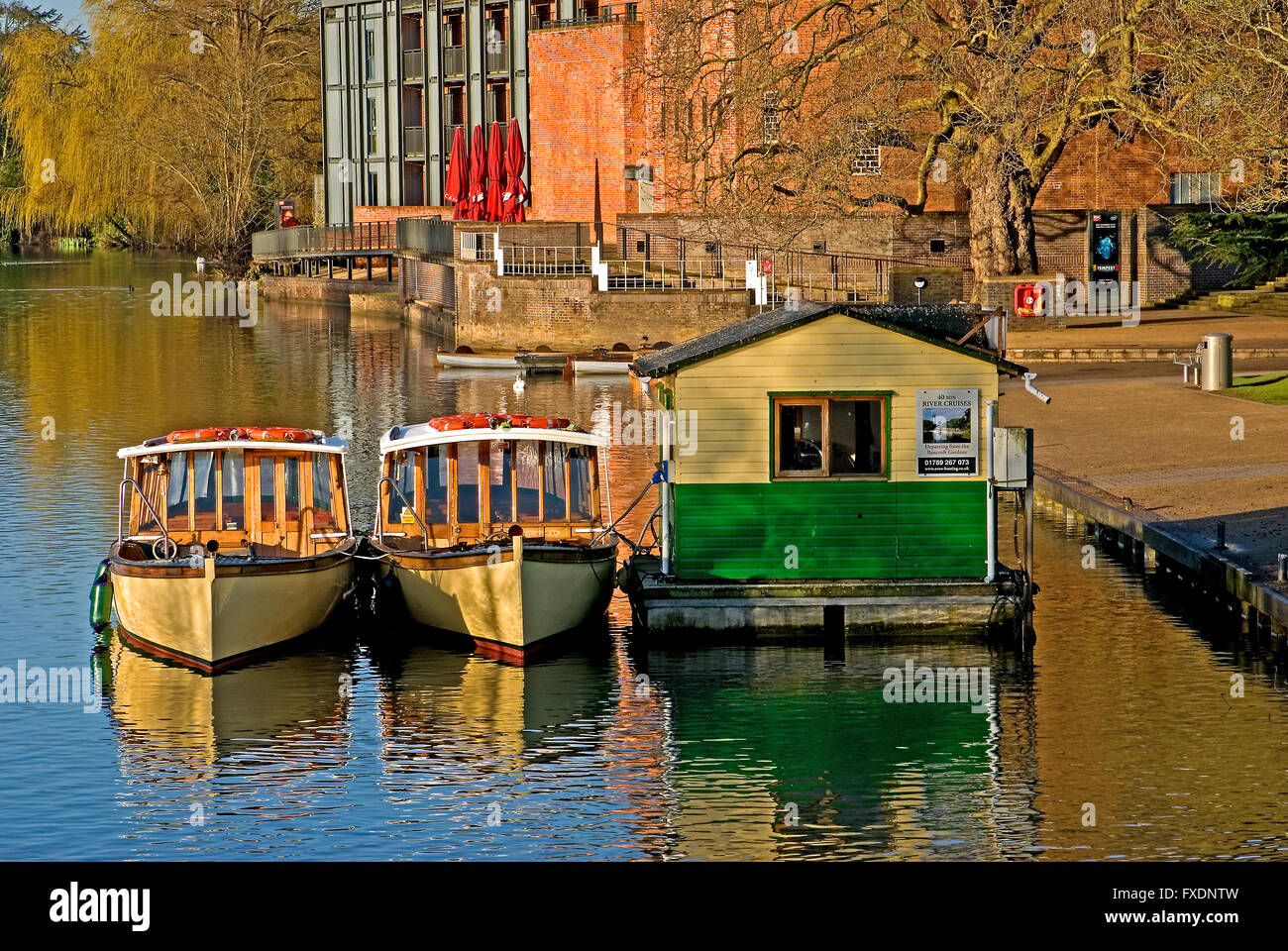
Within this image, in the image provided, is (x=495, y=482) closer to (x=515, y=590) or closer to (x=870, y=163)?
(x=515, y=590)

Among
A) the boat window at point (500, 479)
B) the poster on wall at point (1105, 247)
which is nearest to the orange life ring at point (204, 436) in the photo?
the boat window at point (500, 479)

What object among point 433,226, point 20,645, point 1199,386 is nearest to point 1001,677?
point 20,645

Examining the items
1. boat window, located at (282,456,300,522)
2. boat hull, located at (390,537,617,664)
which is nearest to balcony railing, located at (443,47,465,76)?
boat window, located at (282,456,300,522)

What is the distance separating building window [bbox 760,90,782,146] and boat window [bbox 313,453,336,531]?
101 feet

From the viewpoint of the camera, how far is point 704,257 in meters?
62.3

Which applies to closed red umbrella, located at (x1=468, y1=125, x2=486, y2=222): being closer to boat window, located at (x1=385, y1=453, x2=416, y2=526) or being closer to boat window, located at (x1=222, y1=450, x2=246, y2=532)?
boat window, located at (x1=385, y1=453, x2=416, y2=526)

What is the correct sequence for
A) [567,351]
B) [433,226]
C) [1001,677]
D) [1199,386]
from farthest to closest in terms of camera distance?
[433,226]
[567,351]
[1199,386]
[1001,677]

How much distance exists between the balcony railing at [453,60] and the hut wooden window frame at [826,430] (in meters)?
71.5

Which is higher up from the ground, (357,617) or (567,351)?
(567,351)

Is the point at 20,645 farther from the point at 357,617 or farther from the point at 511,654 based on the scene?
the point at 511,654

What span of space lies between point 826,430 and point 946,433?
1311mm

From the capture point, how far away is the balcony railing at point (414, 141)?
95.0 metres
